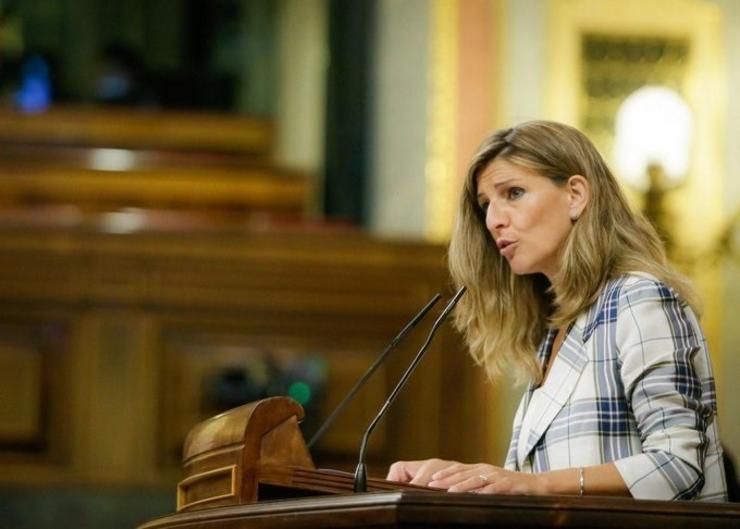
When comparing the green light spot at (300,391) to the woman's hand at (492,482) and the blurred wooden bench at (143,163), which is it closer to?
the blurred wooden bench at (143,163)

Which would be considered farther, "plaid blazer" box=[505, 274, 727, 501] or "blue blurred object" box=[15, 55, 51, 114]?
"blue blurred object" box=[15, 55, 51, 114]

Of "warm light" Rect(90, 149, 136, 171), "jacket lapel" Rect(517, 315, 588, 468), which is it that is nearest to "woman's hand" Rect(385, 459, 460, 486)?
"jacket lapel" Rect(517, 315, 588, 468)

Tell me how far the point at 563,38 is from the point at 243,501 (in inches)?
158

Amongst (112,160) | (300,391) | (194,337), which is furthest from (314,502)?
(112,160)

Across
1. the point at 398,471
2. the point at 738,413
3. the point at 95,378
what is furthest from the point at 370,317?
the point at 398,471

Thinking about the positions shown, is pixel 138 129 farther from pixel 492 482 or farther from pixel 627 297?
pixel 492 482

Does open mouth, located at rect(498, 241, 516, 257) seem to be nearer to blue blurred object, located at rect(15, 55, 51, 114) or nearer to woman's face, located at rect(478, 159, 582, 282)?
woman's face, located at rect(478, 159, 582, 282)

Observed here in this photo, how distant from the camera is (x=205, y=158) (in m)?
6.56

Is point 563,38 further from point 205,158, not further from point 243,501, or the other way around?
point 243,501

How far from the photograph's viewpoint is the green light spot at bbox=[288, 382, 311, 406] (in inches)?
189

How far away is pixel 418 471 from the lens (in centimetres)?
210

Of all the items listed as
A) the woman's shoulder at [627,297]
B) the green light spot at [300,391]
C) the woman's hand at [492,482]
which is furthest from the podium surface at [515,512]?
the green light spot at [300,391]

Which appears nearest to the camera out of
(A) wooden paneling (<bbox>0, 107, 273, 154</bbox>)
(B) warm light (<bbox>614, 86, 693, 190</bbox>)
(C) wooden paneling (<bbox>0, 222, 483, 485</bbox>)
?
(C) wooden paneling (<bbox>0, 222, 483, 485</bbox>)

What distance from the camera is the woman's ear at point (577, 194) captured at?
2.28 meters
